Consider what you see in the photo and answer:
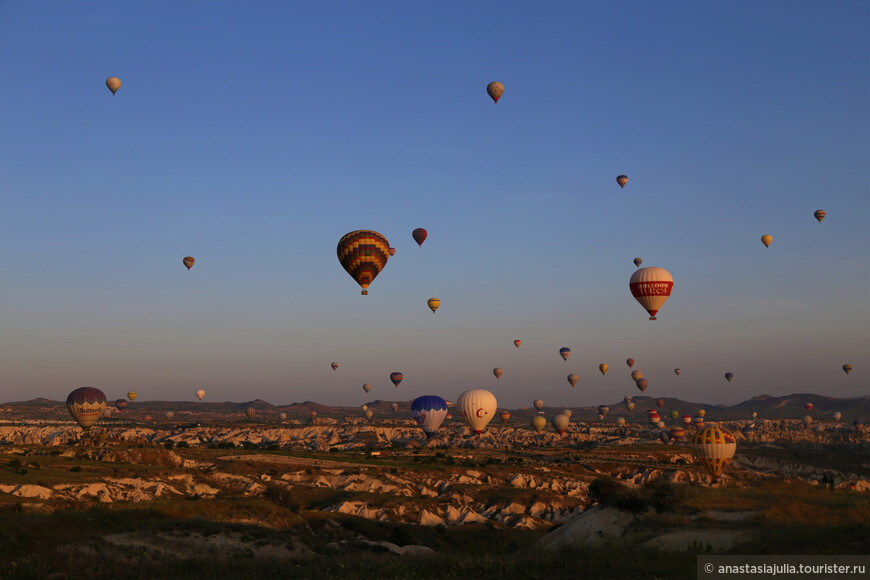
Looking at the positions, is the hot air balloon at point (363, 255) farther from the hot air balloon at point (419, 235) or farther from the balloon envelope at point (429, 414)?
the balloon envelope at point (429, 414)

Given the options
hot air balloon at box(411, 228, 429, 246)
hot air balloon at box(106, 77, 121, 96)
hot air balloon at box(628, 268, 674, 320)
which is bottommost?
hot air balloon at box(628, 268, 674, 320)

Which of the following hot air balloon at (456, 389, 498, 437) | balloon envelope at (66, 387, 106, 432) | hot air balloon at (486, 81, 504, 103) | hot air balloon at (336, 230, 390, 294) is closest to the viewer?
hot air balloon at (336, 230, 390, 294)

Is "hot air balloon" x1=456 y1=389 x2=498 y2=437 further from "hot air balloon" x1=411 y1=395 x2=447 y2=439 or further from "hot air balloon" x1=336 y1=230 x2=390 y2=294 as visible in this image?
"hot air balloon" x1=336 y1=230 x2=390 y2=294

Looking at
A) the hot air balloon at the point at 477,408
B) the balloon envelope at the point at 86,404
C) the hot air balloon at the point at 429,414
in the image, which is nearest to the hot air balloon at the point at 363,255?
the hot air balloon at the point at 477,408

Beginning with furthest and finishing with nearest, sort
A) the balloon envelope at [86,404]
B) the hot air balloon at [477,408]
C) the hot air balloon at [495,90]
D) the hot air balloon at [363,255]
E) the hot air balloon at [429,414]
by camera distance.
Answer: the hot air balloon at [429,414] < the balloon envelope at [86,404] < the hot air balloon at [477,408] < the hot air balloon at [495,90] < the hot air balloon at [363,255]

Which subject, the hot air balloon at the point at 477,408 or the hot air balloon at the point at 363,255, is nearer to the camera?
the hot air balloon at the point at 363,255

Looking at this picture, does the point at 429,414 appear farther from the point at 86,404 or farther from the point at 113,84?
the point at 113,84

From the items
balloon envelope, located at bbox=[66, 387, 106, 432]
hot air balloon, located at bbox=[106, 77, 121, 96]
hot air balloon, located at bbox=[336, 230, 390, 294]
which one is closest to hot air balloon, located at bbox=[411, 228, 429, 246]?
hot air balloon, located at bbox=[336, 230, 390, 294]
